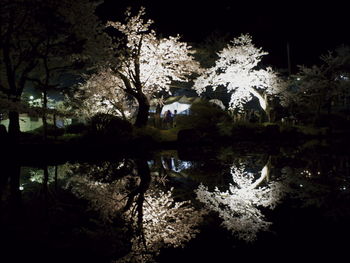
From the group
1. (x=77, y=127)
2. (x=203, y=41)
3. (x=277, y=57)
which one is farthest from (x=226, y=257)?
(x=277, y=57)

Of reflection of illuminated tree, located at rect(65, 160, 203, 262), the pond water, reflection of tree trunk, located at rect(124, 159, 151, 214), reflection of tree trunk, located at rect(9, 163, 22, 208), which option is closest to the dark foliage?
reflection of tree trunk, located at rect(124, 159, 151, 214)

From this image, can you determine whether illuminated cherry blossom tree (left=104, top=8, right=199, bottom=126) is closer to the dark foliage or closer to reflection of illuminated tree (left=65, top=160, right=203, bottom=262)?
the dark foliage

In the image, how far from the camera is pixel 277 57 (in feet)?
117

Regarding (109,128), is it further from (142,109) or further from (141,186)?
(141,186)

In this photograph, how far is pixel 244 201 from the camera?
5398 millimetres

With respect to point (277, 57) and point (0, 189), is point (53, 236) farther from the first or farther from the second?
point (277, 57)

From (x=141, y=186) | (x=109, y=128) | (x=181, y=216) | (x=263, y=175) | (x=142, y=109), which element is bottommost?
(x=181, y=216)

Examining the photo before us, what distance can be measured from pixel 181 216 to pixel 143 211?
649 millimetres

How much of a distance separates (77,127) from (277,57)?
26231mm

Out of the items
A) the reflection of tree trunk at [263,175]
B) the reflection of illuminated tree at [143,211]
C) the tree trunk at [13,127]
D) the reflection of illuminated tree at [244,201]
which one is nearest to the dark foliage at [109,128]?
the tree trunk at [13,127]

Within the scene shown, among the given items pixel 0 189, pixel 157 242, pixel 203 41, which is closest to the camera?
pixel 157 242

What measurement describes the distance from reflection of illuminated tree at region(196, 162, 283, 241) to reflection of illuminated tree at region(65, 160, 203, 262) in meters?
0.45

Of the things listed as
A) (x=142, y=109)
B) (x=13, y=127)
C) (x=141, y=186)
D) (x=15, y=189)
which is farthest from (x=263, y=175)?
(x=142, y=109)

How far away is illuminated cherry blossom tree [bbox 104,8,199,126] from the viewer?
17.6 m
